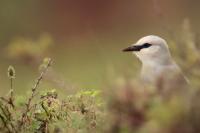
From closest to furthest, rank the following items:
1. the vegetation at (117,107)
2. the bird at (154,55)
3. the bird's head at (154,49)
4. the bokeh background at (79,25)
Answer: the vegetation at (117,107), the bird at (154,55), the bird's head at (154,49), the bokeh background at (79,25)

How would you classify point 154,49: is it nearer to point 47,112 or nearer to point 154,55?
point 154,55

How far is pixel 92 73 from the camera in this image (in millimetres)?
13383

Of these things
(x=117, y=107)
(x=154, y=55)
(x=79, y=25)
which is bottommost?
(x=117, y=107)

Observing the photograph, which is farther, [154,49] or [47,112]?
[154,49]

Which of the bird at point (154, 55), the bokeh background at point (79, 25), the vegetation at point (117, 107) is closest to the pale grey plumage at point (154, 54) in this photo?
the bird at point (154, 55)

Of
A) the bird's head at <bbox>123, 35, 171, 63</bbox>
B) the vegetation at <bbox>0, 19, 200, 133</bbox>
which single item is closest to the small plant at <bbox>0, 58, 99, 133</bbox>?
the vegetation at <bbox>0, 19, 200, 133</bbox>

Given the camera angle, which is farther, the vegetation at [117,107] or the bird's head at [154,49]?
the bird's head at [154,49]

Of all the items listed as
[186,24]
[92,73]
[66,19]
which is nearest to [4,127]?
[186,24]

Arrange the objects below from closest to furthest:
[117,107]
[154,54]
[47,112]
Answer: [117,107]
[47,112]
[154,54]

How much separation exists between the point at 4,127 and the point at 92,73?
805 cm

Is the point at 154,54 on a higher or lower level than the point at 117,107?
higher

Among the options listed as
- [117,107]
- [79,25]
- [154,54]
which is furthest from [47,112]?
[79,25]

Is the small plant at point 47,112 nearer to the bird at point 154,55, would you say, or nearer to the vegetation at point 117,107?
the vegetation at point 117,107

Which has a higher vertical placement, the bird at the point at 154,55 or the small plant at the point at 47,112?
the bird at the point at 154,55
